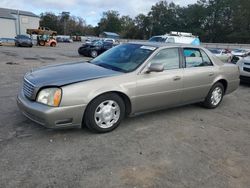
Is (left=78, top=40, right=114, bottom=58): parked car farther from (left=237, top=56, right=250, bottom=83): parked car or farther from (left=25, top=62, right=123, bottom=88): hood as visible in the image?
(left=25, top=62, right=123, bottom=88): hood

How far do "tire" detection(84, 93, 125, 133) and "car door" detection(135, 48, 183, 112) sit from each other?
37cm

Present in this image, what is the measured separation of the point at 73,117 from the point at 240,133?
117 inches

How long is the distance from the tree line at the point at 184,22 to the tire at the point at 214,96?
66.2m

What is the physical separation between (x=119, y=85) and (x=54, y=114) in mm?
1123

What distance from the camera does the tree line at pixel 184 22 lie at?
70231mm

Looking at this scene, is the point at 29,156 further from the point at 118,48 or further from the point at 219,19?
the point at 219,19

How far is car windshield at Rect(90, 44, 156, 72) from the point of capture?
14.9 ft

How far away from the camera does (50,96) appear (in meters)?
3.71

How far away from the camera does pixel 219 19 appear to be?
76.2 m

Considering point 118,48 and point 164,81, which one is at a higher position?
point 118,48

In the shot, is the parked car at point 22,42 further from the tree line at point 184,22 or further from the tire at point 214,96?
the tree line at point 184,22

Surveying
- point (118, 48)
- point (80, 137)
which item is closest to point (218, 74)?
Result: point (118, 48)

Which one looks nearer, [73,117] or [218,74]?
[73,117]

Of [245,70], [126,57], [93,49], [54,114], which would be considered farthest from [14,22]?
[54,114]
